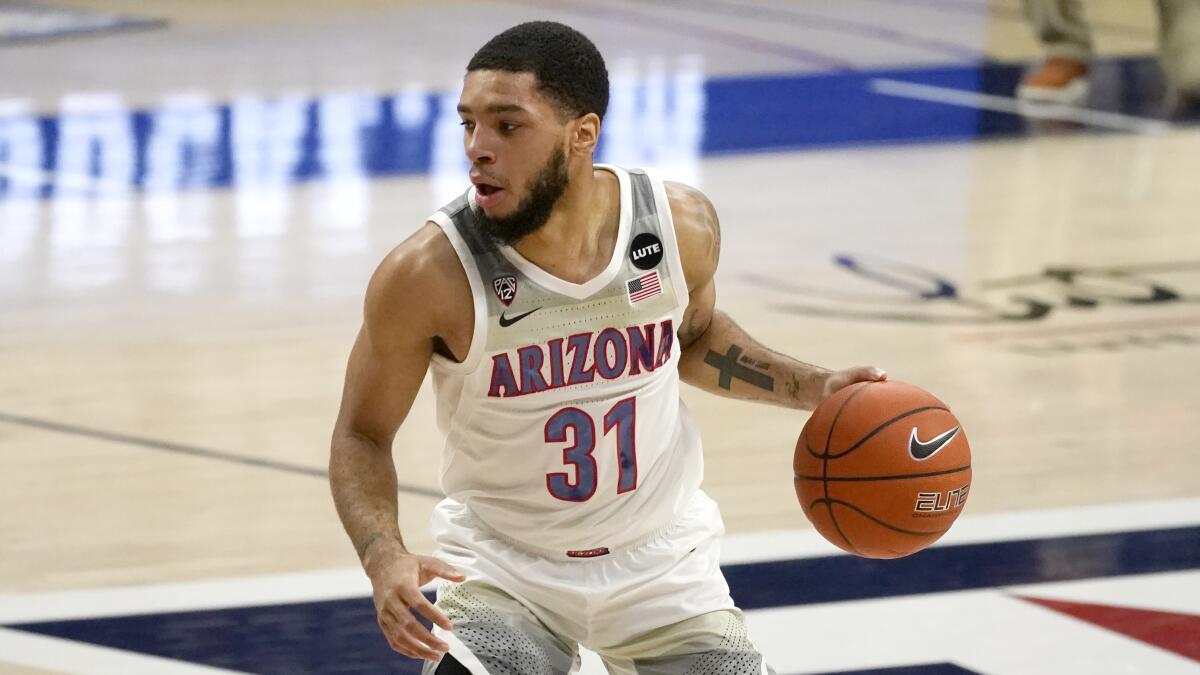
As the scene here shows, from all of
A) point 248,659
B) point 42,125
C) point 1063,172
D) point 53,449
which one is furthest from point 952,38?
point 248,659

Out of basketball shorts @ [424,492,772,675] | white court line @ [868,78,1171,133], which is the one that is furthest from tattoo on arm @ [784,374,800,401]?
white court line @ [868,78,1171,133]

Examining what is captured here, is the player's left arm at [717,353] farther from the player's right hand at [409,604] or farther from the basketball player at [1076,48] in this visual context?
the basketball player at [1076,48]

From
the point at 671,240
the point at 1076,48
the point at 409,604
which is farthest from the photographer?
the point at 1076,48

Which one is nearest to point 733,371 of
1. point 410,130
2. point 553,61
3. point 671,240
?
point 671,240

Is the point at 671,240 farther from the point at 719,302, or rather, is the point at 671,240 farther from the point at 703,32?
the point at 703,32

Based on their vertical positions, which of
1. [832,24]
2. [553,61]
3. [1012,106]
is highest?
[553,61]

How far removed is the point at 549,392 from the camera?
3.30 m

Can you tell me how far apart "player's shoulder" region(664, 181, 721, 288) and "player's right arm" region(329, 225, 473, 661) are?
460 millimetres

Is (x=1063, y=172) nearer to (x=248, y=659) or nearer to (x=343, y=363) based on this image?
(x=343, y=363)

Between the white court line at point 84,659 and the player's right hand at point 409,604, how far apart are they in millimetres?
1465

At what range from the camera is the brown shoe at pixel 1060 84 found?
1188 centimetres

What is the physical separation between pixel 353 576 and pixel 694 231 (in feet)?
5.99

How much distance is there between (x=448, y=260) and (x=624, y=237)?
340 mm

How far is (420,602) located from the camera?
2826mm
